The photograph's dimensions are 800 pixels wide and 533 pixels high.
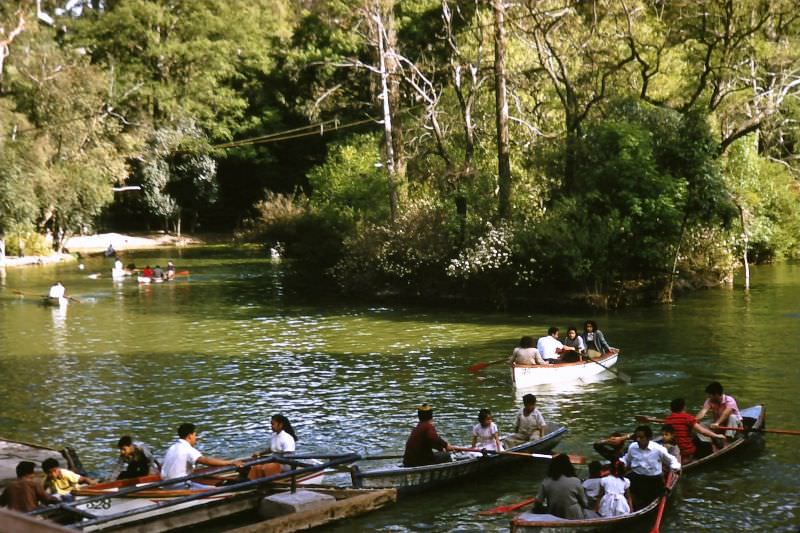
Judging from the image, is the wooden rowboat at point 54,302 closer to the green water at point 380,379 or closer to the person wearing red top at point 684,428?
the green water at point 380,379

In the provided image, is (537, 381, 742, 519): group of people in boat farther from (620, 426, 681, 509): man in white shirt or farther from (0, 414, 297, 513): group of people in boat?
(0, 414, 297, 513): group of people in boat

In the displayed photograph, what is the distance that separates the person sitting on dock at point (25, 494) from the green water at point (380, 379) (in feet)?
14.1

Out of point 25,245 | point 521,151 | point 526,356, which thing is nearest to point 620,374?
point 526,356

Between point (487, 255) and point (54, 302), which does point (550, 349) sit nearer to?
point (487, 255)

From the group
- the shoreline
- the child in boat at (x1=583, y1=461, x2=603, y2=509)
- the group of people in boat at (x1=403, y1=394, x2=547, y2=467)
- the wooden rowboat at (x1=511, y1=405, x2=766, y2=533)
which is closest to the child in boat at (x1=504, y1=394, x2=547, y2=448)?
the group of people in boat at (x1=403, y1=394, x2=547, y2=467)

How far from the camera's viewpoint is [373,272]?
145ft

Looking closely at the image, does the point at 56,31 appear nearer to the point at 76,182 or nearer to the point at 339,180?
the point at 76,182

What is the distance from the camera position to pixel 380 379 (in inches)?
1010

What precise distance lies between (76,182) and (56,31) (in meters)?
24.2

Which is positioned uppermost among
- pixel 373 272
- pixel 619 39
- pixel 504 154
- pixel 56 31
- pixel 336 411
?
pixel 56 31

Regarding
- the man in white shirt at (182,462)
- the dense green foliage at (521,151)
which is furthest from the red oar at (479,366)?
the dense green foliage at (521,151)

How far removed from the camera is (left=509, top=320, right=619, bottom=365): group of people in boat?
23281 mm

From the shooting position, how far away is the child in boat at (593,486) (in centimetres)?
1336

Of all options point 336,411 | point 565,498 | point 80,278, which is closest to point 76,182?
point 80,278
